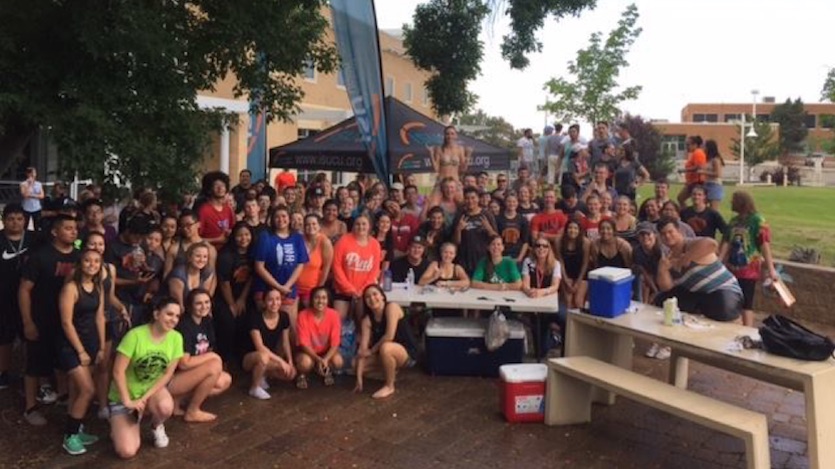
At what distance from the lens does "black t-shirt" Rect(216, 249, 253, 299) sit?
21.6 ft

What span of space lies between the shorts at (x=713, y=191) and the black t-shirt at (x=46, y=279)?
708 centimetres

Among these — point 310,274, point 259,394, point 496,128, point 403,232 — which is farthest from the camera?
point 496,128

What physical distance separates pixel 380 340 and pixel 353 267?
782mm

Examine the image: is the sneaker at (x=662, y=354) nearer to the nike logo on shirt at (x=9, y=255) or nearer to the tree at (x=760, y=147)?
the nike logo on shirt at (x=9, y=255)

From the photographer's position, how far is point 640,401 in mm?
4852

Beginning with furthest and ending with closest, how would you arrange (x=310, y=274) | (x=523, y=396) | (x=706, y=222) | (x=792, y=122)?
(x=792, y=122) → (x=706, y=222) → (x=310, y=274) → (x=523, y=396)

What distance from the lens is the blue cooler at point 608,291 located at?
17.8 ft

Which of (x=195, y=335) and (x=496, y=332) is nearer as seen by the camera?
(x=195, y=335)

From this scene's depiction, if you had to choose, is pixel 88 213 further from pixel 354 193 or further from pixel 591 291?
pixel 591 291

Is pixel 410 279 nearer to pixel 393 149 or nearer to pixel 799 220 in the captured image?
pixel 393 149

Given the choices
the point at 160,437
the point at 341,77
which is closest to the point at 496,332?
the point at 160,437

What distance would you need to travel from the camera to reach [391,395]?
20.3ft

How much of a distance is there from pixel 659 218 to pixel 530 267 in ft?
6.02

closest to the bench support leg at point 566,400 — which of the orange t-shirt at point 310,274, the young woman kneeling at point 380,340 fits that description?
the young woman kneeling at point 380,340
